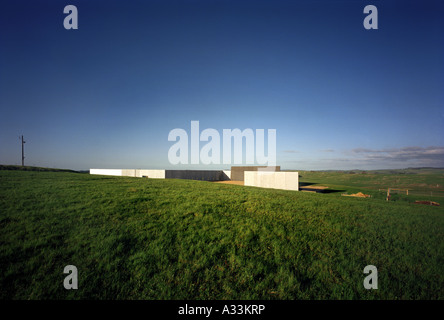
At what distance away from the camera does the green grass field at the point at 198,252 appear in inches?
146

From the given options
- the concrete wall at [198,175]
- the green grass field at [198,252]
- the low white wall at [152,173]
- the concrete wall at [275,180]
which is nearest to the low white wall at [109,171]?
the low white wall at [152,173]

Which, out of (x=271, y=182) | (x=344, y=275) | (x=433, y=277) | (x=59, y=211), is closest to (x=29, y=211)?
(x=59, y=211)

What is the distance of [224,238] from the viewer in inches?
216

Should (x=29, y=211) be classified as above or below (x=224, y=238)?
above

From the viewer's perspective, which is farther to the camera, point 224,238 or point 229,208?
point 229,208

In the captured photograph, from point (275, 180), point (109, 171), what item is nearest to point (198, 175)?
point (275, 180)

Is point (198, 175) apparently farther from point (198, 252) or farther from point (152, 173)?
point (198, 252)

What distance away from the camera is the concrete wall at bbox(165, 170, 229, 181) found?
2982 centimetres

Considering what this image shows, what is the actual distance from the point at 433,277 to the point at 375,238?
6.65 feet

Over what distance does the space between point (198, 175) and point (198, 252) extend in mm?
29230

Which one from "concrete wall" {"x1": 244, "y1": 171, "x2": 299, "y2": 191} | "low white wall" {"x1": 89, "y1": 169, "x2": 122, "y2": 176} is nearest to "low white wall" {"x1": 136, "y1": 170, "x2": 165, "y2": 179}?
"low white wall" {"x1": 89, "y1": 169, "x2": 122, "y2": 176}

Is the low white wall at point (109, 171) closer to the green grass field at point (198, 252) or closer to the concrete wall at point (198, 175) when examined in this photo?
the concrete wall at point (198, 175)
